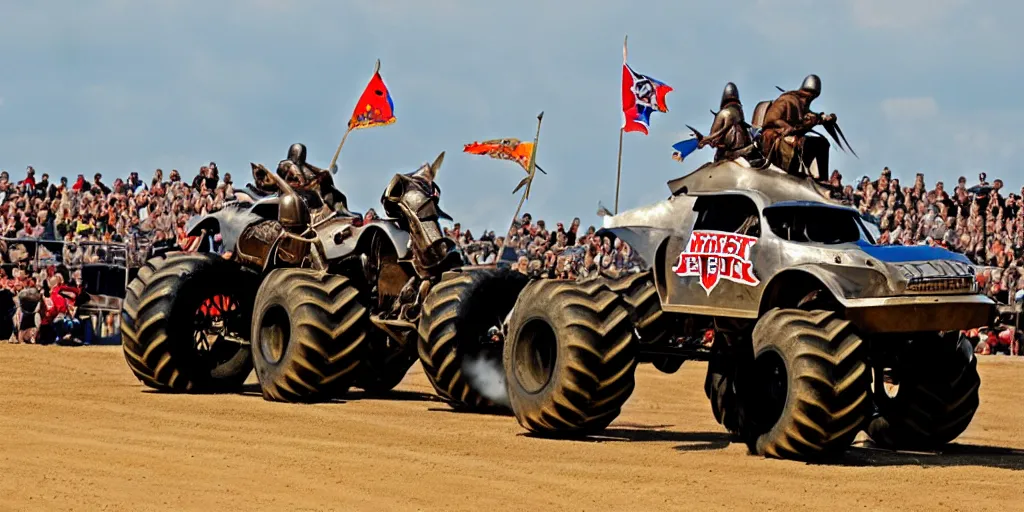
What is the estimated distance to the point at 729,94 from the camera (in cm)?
1488

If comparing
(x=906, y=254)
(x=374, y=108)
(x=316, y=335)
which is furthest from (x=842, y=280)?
(x=374, y=108)

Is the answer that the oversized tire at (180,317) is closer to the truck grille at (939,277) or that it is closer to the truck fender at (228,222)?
the truck fender at (228,222)

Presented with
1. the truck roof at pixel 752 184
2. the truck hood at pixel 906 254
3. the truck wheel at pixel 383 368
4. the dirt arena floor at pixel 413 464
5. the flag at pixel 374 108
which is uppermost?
the flag at pixel 374 108

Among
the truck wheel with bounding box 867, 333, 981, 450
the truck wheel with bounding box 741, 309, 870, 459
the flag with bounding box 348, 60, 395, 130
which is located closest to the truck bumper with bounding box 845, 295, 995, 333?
the truck wheel with bounding box 741, 309, 870, 459

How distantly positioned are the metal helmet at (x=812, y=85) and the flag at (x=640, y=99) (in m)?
8.19

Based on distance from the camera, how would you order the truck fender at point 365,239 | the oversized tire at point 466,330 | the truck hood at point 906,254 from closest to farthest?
the truck hood at point 906,254, the oversized tire at point 466,330, the truck fender at point 365,239

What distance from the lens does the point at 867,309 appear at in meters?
12.5

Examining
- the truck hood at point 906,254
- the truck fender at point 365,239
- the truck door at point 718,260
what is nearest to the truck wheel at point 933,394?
the truck hood at point 906,254

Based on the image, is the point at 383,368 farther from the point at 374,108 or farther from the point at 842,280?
the point at 842,280

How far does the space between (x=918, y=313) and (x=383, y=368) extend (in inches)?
350

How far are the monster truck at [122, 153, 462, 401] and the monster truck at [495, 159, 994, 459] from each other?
2799 mm

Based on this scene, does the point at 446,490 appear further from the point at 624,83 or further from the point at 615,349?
the point at 624,83

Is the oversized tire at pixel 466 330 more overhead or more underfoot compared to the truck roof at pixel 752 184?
more underfoot

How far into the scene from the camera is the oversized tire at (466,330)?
54.5 ft
